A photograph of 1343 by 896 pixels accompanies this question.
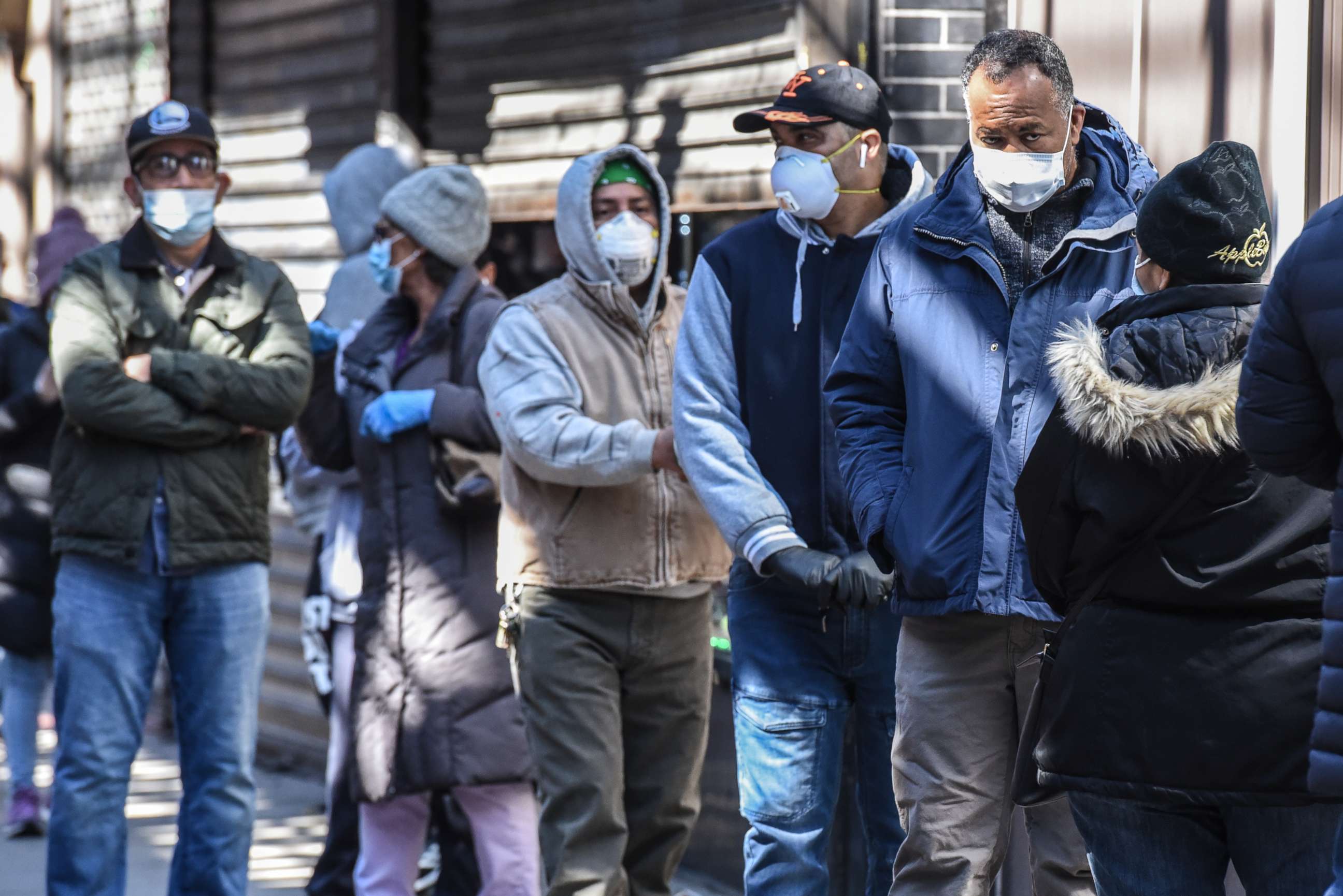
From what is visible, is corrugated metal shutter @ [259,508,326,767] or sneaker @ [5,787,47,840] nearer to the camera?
sneaker @ [5,787,47,840]

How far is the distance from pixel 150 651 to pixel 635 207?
1745mm

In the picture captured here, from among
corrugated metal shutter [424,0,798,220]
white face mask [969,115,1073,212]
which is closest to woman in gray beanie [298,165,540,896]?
corrugated metal shutter [424,0,798,220]

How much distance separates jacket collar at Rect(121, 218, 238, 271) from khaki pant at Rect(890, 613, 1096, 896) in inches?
96.5

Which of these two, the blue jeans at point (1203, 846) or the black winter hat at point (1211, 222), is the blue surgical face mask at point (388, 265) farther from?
the blue jeans at point (1203, 846)

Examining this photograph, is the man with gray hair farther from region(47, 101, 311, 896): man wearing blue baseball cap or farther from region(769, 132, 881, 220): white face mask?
region(47, 101, 311, 896): man wearing blue baseball cap

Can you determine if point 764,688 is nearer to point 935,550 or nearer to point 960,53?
point 935,550

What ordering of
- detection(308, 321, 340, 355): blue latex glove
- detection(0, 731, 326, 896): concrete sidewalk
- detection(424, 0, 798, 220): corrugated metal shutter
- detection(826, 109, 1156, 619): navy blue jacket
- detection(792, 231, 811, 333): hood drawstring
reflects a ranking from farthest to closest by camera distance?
detection(0, 731, 326, 896): concrete sidewalk
detection(424, 0, 798, 220): corrugated metal shutter
detection(308, 321, 340, 355): blue latex glove
detection(792, 231, 811, 333): hood drawstring
detection(826, 109, 1156, 619): navy blue jacket

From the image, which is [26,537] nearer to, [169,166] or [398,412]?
[169,166]

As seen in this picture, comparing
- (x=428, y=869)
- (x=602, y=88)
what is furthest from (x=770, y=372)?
(x=602, y=88)

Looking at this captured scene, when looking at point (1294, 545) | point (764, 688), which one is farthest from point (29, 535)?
point (1294, 545)

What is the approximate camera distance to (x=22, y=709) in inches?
268

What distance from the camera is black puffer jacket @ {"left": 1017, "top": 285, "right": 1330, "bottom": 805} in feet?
8.96

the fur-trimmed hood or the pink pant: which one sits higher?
the fur-trimmed hood

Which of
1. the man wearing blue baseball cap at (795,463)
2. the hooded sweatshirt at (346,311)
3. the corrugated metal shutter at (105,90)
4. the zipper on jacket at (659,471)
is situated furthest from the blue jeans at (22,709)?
the man wearing blue baseball cap at (795,463)
